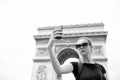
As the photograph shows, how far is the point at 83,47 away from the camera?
1601mm

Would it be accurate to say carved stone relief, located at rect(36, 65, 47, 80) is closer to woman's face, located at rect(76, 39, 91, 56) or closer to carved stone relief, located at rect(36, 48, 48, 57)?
carved stone relief, located at rect(36, 48, 48, 57)

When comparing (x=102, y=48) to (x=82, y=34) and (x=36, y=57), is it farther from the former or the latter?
(x=36, y=57)

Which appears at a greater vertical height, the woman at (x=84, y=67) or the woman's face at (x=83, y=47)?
the woman's face at (x=83, y=47)

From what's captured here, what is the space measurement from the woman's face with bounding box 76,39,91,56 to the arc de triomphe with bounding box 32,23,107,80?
12.8 meters

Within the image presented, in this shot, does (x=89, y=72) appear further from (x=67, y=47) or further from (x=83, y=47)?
(x=67, y=47)

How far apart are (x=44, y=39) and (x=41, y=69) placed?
3184 mm

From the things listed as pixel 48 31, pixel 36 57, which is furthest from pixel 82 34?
pixel 36 57

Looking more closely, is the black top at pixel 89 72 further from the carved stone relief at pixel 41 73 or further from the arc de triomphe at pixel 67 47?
the carved stone relief at pixel 41 73

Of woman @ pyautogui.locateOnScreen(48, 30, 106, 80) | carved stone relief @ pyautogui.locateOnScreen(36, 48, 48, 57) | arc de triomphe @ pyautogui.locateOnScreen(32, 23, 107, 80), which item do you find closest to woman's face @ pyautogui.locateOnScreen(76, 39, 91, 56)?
woman @ pyautogui.locateOnScreen(48, 30, 106, 80)

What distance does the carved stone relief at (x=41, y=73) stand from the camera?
570 inches

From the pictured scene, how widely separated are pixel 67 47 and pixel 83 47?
44.7 ft

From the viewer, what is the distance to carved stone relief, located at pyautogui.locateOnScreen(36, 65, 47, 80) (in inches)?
570

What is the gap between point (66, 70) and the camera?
4.73 ft

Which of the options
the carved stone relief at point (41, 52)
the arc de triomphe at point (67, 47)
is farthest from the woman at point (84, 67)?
the carved stone relief at point (41, 52)
